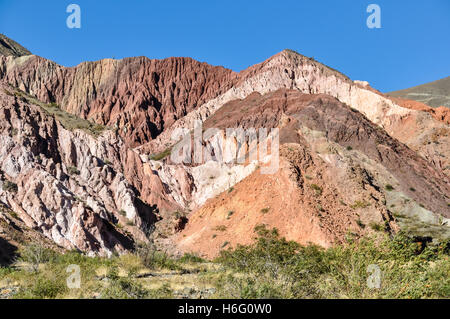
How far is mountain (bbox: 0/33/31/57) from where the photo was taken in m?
120

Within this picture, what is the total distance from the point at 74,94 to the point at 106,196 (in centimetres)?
7644

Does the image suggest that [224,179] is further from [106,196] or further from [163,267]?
[163,267]

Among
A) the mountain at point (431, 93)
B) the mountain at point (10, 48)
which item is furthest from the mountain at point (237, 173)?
the mountain at point (431, 93)

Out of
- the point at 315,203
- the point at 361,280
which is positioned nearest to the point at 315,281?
the point at 361,280

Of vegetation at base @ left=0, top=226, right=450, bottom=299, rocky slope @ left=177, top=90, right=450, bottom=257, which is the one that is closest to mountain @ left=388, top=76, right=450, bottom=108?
rocky slope @ left=177, top=90, right=450, bottom=257

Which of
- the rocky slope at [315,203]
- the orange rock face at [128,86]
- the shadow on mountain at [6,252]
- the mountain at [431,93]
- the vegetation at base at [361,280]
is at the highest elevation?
the mountain at [431,93]

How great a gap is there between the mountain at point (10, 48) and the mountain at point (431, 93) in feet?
433

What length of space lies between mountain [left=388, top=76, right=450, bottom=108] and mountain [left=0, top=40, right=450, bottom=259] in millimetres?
58590

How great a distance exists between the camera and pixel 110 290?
12328 millimetres

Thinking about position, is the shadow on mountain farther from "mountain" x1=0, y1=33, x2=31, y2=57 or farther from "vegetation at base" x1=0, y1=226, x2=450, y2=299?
"mountain" x1=0, y1=33, x2=31, y2=57

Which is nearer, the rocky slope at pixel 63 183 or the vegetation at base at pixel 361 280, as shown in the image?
the vegetation at base at pixel 361 280

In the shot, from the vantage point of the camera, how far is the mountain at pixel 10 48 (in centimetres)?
11999

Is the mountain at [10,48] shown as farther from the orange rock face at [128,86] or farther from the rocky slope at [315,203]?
the rocky slope at [315,203]
